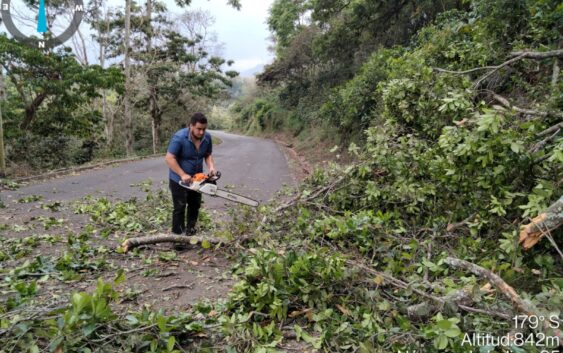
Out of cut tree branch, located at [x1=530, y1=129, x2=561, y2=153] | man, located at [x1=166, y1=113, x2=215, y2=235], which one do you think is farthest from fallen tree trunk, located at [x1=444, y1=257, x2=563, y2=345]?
man, located at [x1=166, y1=113, x2=215, y2=235]

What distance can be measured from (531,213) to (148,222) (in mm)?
5013

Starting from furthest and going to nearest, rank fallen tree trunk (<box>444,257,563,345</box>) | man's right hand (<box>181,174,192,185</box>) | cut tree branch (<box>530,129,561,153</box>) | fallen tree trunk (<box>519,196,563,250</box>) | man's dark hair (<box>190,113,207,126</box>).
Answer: man's dark hair (<box>190,113,207,126</box>) → man's right hand (<box>181,174,192,185</box>) → cut tree branch (<box>530,129,561,153</box>) → fallen tree trunk (<box>519,196,563,250</box>) → fallen tree trunk (<box>444,257,563,345</box>)

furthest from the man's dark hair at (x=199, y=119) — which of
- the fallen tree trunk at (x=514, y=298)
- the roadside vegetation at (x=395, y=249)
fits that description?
the fallen tree trunk at (x=514, y=298)

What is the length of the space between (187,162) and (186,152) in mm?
135

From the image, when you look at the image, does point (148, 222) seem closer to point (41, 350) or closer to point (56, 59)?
point (41, 350)

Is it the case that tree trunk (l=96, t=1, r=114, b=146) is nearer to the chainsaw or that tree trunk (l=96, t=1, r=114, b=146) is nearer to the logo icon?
the logo icon

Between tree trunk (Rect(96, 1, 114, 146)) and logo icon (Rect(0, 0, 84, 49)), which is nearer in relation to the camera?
logo icon (Rect(0, 0, 84, 49))

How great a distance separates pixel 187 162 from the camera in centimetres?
459

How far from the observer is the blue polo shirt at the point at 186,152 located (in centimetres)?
448

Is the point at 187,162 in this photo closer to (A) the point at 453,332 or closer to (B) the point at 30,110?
(A) the point at 453,332

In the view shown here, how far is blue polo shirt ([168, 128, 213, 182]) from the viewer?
4.48 meters

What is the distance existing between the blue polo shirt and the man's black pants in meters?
0.16

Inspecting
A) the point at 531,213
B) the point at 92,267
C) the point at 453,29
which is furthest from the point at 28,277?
the point at 453,29

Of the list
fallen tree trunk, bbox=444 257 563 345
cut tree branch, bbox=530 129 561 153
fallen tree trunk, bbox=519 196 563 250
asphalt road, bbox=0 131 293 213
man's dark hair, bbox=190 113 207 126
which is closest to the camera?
fallen tree trunk, bbox=444 257 563 345
